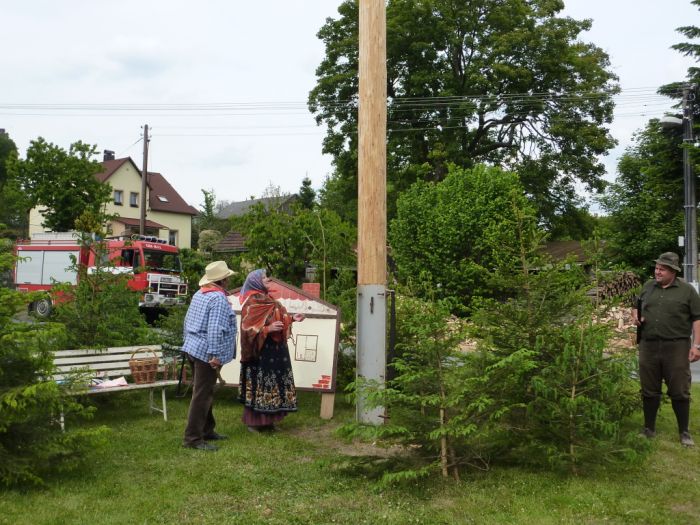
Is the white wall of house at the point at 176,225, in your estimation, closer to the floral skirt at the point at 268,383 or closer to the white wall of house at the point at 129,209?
the white wall of house at the point at 129,209

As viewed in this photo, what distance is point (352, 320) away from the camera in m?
8.84

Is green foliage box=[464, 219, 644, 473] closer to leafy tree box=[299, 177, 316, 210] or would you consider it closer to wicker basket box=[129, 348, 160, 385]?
wicker basket box=[129, 348, 160, 385]

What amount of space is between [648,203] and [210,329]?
27.1 metres

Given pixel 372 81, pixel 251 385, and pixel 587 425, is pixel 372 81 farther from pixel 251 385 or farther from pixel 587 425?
pixel 587 425

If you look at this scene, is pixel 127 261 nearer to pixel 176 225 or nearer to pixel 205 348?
pixel 205 348

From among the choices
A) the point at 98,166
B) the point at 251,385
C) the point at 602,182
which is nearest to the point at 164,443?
the point at 251,385

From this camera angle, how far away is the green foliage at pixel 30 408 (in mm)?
4812

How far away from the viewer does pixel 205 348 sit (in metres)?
6.41

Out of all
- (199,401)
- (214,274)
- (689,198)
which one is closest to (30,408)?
(199,401)

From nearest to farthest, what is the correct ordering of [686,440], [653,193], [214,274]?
[686,440]
[214,274]
[653,193]

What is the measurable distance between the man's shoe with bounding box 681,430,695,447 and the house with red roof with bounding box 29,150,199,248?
44.8 metres

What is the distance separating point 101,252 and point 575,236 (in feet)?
94.2

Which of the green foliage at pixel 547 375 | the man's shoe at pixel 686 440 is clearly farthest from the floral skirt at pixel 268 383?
the man's shoe at pixel 686 440

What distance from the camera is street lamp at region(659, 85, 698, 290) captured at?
61.0ft
